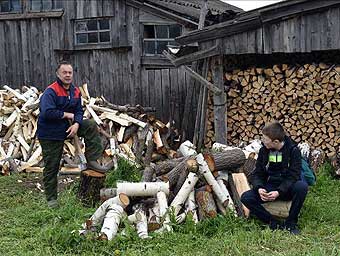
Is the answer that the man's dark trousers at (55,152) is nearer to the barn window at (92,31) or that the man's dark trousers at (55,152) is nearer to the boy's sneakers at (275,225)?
the boy's sneakers at (275,225)

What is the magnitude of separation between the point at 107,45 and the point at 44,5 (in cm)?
214

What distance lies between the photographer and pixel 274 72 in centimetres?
982

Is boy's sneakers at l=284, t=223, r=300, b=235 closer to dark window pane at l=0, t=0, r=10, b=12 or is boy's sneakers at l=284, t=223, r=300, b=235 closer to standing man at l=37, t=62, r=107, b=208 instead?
standing man at l=37, t=62, r=107, b=208

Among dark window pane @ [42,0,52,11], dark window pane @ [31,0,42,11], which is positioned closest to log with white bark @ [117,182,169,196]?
dark window pane @ [42,0,52,11]

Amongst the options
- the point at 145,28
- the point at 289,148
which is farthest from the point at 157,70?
the point at 289,148

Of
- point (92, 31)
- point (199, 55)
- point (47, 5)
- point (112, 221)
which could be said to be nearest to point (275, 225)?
point (112, 221)

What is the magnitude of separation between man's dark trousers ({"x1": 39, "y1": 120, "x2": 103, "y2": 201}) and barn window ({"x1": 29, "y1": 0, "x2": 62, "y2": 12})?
649cm

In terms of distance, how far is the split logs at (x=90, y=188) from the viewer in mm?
7594

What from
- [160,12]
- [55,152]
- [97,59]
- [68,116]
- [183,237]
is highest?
[160,12]

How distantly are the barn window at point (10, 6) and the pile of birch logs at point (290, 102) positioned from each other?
641cm

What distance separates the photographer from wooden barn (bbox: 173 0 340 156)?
9.16 m

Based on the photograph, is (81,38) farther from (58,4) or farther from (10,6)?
(10,6)

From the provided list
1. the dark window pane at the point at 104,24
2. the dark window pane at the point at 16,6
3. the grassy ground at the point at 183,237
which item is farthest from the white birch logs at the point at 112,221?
the dark window pane at the point at 16,6

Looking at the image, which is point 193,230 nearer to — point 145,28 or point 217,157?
point 217,157
